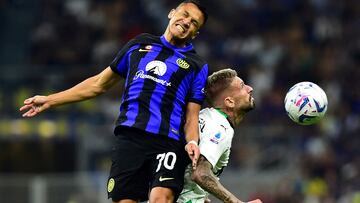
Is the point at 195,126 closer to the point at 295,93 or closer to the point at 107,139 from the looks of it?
the point at 295,93

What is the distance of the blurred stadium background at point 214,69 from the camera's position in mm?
17016

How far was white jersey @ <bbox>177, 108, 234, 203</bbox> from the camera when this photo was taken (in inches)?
328

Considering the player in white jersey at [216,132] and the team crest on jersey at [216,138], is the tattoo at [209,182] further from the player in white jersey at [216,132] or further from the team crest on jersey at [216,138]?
the team crest on jersey at [216,138]

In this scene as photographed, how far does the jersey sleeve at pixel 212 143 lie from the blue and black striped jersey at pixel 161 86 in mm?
199

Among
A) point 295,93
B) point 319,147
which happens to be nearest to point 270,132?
point 319,147

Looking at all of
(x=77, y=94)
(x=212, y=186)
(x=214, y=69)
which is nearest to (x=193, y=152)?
(x=212, y=186)

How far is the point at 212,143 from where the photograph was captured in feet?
27.4

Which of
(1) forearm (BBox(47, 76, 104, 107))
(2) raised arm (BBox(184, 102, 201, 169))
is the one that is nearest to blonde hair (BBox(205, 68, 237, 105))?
(2) raised arm (BBox(184, 102, 201, 169))

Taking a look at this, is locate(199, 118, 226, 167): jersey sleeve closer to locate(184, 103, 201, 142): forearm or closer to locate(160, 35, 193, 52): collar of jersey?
locate(184, 103, 201, 142): forearm

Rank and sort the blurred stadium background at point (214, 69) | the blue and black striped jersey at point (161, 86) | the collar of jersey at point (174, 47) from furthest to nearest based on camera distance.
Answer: the blurred stadium background at point (214, 69) < the collar of jersey at point (174, 47) < the blue and black striped jersey at point (161, 86)

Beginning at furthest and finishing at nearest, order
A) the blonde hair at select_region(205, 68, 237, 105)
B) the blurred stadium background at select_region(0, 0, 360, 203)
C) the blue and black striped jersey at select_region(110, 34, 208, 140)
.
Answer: the blurred stadium background at select_region(0, 0, 360, 203), the blonde hair at select_region(205, 68, 237, 105), the blue and black striped jersey at select_region(110, 34, 208, 140)

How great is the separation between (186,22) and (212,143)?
988 mm

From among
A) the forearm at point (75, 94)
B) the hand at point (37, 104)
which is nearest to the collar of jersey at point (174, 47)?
the forearm at point (75, 94)

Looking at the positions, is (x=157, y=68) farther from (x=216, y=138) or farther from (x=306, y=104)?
(x=306, y=104)
